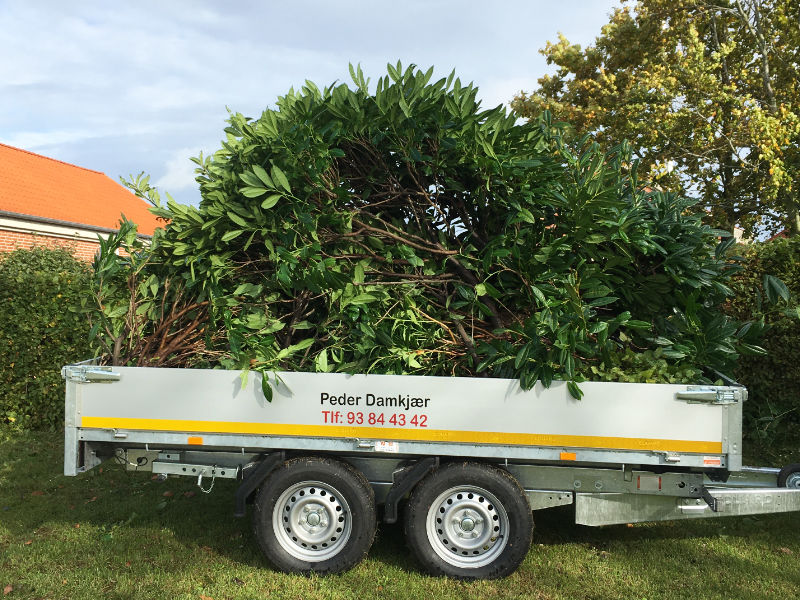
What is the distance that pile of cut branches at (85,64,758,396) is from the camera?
4.14 meters

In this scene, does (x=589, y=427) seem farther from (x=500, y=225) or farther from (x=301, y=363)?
(x=301, y=363)

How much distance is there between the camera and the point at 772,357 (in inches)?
274

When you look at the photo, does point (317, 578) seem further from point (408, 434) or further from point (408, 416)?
point (408, 416)

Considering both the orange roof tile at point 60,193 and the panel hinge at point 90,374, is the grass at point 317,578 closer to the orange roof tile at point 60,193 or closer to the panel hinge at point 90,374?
the panel hinge at point 90,374

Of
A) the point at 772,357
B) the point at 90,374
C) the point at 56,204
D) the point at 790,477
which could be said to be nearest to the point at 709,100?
the point at 772,357

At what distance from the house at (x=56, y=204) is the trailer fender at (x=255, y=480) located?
11.0m

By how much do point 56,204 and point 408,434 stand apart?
18.6 metres

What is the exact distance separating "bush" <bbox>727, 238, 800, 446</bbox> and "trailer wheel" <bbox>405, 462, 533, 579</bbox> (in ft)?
14.5

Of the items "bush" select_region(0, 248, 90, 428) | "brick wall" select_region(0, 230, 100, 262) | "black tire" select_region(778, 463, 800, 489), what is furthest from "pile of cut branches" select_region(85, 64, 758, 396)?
"brick wall" select_region(0, 230, 100, 262)

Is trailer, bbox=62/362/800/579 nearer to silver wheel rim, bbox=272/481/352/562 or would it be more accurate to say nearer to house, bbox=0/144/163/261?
silver wheel rim, bbox=272/481/352/562

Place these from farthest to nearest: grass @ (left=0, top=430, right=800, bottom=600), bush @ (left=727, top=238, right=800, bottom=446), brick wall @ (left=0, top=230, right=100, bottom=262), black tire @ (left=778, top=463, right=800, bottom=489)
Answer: brick wall @ (left=0, top=230, right=100, bottom=262) < bush @ (left=727, top=238, right=800, bottom=446) < black tire @ (left=778, top=463, right=800, bottom=489) < grass @ (left=0, top=430, right=800, bottom=600)

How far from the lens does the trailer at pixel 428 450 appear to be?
155 inches

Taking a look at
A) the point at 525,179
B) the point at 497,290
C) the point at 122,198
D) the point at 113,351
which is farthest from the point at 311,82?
the point at 122,198

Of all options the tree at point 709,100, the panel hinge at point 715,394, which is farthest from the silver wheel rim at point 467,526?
the tree at point 709,100
